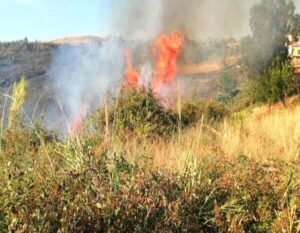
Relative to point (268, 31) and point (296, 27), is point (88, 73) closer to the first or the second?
point (268, 31)

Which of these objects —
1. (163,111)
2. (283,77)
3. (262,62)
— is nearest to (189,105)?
(163,111)

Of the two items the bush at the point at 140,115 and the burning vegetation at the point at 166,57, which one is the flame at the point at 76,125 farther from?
the burning vegetation at the point at 166,57

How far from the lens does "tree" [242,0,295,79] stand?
3644 centimetres

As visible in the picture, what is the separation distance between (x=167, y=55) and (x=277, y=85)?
6.75 meters

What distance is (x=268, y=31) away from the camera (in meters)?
37.3

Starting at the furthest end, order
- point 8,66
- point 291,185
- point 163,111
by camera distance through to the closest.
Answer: point 8,66 → point 163,111 → point 291,185

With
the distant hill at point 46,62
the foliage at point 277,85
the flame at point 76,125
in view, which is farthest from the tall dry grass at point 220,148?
the distant hill at point 46,62

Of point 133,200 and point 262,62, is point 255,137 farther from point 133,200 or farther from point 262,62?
point 262,62

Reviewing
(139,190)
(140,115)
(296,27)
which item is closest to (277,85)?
(296,27)

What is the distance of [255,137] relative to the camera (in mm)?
7293

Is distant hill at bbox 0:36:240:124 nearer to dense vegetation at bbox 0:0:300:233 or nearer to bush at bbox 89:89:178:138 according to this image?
bush at bbox 89:89:178:138

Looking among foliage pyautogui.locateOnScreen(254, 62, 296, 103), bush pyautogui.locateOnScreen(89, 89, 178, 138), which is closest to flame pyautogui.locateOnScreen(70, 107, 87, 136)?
bush pyautogui.locateOnScreen(89, 89, 178, 138)

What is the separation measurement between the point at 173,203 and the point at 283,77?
25.9 meters

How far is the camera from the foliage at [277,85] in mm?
28016
